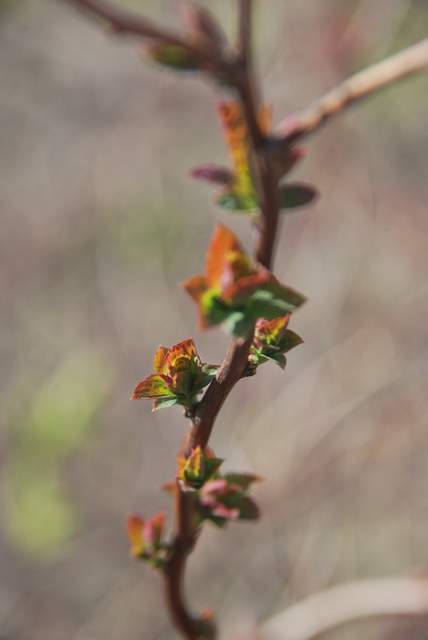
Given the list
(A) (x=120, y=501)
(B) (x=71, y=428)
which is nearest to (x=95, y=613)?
(A) (x=120, y=501)

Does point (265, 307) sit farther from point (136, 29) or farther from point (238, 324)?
point (136, 29)

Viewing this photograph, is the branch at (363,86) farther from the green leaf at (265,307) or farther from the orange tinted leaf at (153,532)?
the orange tinted leaf at (153,532)

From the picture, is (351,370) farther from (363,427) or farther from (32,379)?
(32,379)

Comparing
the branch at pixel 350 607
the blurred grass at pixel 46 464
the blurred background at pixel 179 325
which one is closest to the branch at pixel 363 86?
the branch at pixel 350 607

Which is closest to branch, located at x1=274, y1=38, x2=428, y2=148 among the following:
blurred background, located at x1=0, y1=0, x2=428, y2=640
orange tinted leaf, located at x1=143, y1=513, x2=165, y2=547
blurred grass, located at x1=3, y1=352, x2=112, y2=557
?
orange tinted leaf, located at x1=143, y1=513, x2=165, y2=547

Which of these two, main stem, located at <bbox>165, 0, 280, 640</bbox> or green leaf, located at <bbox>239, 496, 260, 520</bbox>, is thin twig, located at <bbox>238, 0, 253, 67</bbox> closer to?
main stem, located at <bbox>165, 0, 280, 640</bbox>

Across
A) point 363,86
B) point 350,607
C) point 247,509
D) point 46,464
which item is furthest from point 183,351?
point 46,464
